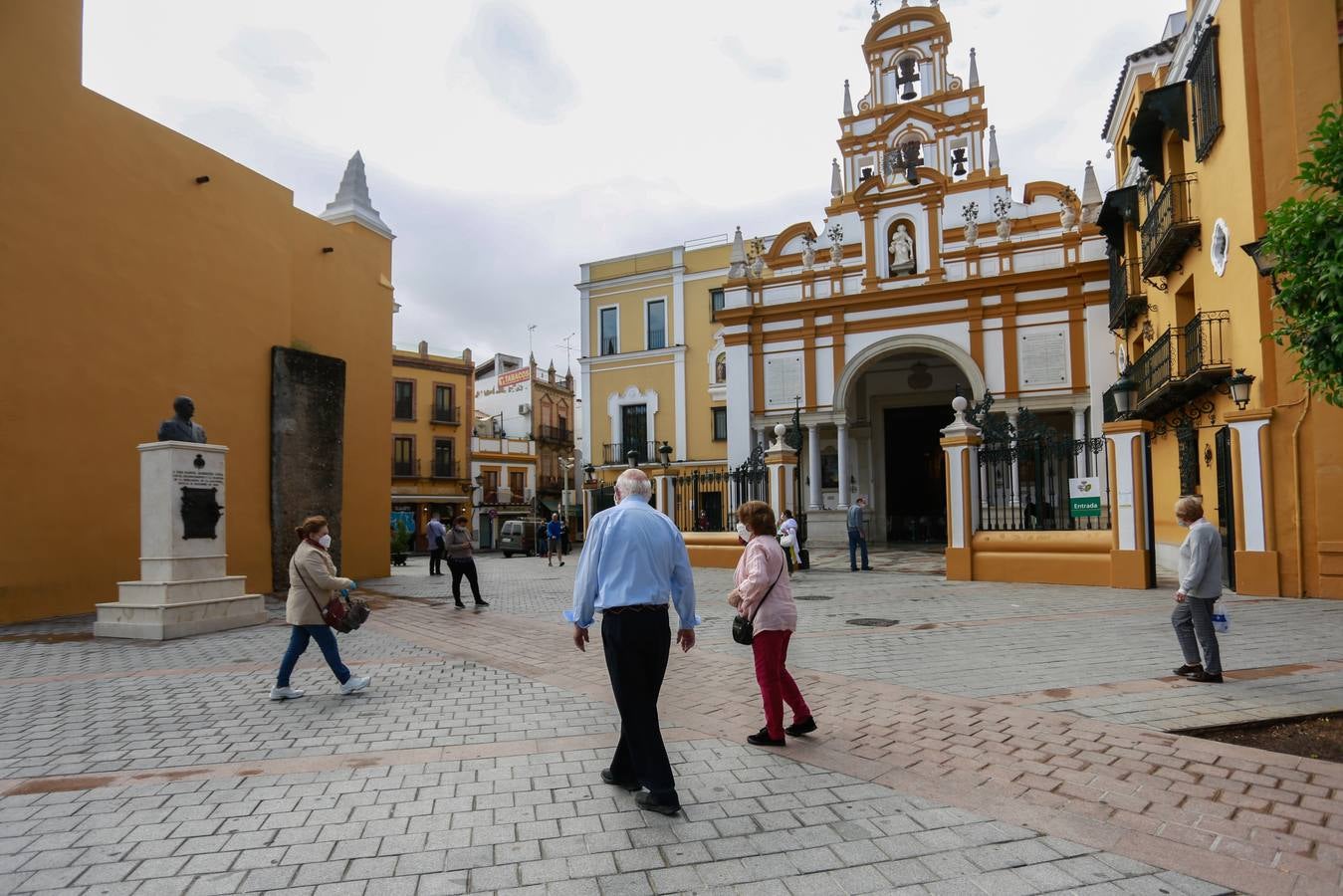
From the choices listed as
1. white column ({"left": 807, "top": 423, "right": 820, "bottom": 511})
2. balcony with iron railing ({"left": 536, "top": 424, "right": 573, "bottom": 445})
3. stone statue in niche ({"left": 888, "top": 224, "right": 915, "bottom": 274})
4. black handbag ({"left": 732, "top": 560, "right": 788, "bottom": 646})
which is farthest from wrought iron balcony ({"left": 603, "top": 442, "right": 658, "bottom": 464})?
black handbag ({"left": 732, "top": 560, "right": 788, "bottom": 646})

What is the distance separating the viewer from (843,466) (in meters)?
24.6

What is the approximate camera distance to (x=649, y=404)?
34.3m

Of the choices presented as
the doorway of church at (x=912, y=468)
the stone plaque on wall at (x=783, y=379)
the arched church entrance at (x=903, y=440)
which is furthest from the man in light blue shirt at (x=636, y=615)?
the doorway of church at (x=912, y=468)

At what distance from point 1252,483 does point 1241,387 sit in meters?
1.34

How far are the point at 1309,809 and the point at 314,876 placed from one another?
4.44m

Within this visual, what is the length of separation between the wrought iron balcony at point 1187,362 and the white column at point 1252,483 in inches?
51.0


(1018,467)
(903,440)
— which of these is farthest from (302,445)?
(903,440)

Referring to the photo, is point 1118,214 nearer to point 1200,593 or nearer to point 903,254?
point 903,254

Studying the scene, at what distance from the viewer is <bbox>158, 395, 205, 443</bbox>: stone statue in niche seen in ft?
30.8

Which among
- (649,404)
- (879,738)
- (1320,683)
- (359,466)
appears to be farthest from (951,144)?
(879,738)

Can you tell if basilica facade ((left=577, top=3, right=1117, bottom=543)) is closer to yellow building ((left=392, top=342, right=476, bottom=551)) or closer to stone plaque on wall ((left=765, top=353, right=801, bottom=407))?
stone plaque on wall ((left=765, top=353, right=801, bottom=407))

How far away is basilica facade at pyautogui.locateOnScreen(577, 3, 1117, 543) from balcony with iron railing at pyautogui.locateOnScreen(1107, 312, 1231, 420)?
24.0ft

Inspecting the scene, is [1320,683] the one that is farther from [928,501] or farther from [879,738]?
[928,501]

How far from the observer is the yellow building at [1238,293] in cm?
1027
